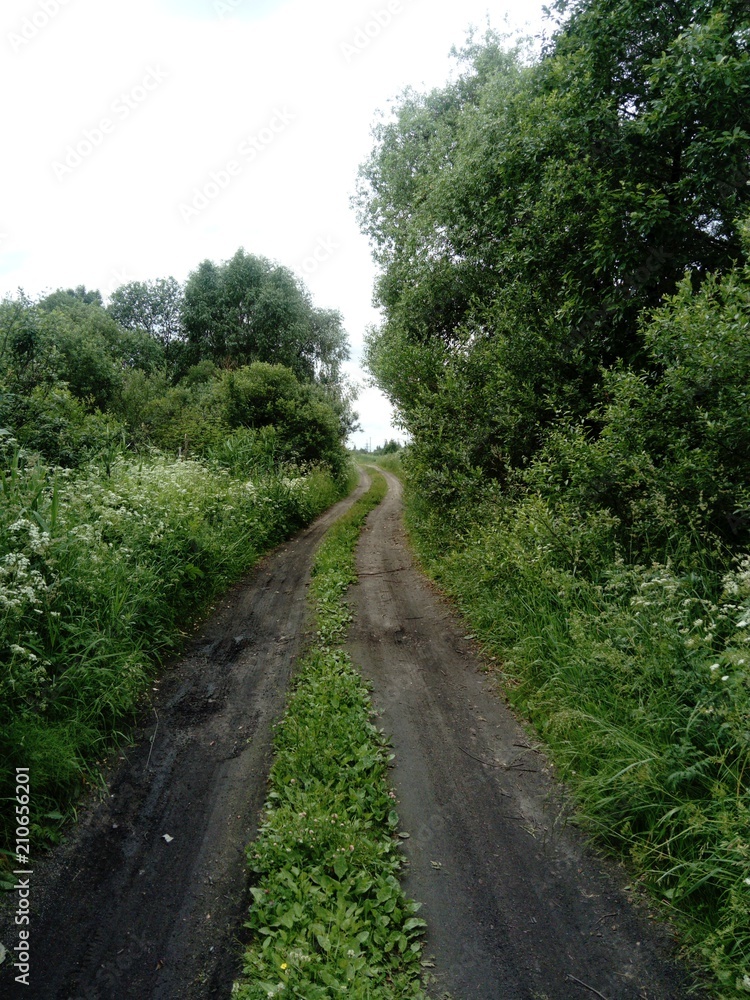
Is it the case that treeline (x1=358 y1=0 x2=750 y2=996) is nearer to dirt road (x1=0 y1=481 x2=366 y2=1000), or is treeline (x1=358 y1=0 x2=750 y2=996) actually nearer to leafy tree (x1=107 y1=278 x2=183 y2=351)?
dirt road (x1=0 y1=481 x2=366 y2=1000)

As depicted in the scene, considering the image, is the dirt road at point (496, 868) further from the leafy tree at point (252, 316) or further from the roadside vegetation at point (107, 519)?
the leafy tree at point (252, 316)

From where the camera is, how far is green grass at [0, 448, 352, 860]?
3.90 metres

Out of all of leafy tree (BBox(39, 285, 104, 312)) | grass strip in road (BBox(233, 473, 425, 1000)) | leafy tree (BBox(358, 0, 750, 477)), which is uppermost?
leafy tree (BBox(39, 285, 104, 312))

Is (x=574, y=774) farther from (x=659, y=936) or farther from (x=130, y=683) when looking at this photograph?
(x=130, y=683)

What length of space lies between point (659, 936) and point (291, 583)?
7.20 meters

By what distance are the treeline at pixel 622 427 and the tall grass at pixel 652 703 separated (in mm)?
22

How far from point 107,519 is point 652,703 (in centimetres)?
643

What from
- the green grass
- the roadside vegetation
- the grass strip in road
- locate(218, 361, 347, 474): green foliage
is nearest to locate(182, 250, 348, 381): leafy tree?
the roadside vegetation

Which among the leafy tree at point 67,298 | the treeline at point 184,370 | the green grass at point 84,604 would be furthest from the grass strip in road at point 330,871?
the leafy tree at point 67,298

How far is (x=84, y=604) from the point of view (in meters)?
5.25

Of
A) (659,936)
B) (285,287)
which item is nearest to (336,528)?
(659,936)

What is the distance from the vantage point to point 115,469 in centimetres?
916

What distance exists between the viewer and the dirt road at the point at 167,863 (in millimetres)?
2738

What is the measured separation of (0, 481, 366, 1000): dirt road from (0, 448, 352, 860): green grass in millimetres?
354
